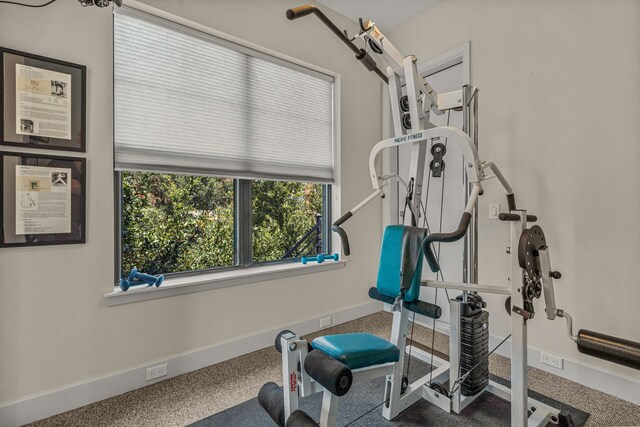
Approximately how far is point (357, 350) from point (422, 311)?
427 mm

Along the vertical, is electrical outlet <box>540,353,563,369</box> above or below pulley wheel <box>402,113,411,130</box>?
below

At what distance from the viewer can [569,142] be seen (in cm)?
209

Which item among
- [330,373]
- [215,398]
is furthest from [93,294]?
[330,373]

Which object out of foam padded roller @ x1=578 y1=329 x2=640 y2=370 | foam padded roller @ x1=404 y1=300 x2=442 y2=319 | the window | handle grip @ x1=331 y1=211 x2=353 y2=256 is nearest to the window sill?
the window

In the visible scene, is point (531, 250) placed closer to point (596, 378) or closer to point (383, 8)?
point (596, 378)

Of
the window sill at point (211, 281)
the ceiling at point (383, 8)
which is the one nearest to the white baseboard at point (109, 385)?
the window sill at point (211, 281)

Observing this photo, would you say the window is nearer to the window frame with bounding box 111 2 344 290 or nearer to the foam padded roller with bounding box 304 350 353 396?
the window frame with bounding box 111 2 344 290

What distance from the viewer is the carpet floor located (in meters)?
1.71

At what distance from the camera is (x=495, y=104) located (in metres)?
2.49

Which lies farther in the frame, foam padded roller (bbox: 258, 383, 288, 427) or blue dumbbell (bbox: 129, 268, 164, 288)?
blue dumbbell (bbox: 129, 268, 164, 288)

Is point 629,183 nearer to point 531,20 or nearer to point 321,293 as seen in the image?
point 531,20

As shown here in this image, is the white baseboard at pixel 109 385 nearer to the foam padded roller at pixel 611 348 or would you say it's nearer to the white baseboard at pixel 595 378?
the white baseboard at pixel 595 378

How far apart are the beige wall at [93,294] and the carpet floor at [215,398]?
0.60 ft

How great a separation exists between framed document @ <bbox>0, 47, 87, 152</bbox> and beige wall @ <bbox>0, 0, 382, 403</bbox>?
0.05 metres
